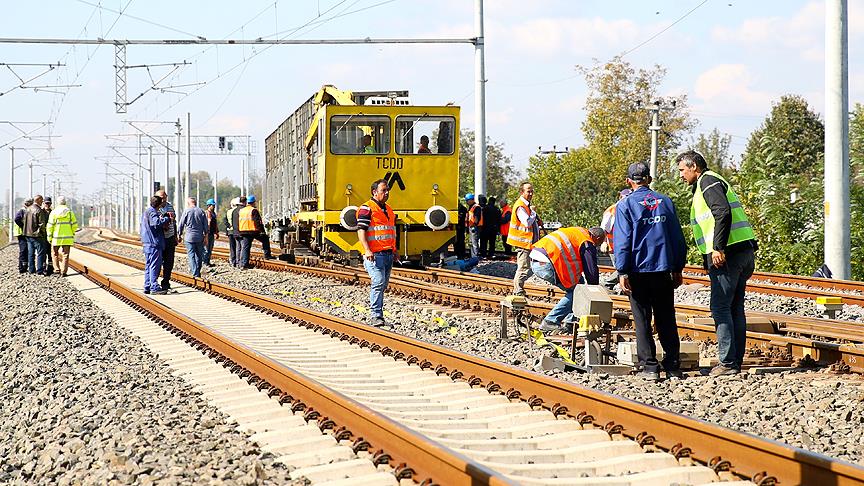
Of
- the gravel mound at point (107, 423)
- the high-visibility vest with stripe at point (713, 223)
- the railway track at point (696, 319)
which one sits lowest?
the gravel mound at point (107, 423)

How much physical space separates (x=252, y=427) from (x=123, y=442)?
81 cm

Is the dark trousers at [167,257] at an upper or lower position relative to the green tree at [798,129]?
lower

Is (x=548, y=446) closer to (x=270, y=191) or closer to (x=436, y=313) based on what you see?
(x=436, y=313)

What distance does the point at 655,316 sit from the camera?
812 cm

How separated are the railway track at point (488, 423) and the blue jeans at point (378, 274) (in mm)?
1140

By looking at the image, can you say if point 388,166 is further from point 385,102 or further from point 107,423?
point 107,423

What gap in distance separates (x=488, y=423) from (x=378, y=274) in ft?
17.2

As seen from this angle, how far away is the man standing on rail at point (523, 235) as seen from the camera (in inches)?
500

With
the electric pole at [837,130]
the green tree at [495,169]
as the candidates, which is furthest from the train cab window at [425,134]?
the green tree at [495,169]

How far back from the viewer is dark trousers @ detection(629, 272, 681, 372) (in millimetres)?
8047

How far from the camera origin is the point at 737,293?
8.28 m

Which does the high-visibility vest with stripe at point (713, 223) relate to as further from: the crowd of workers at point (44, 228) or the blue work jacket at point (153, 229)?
the crowd of workers at point (44, 228)

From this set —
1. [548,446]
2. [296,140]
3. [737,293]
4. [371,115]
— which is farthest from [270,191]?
[548,446]

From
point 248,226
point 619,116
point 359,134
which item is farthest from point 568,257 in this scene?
point 619,116
